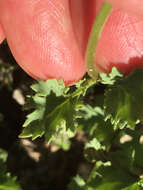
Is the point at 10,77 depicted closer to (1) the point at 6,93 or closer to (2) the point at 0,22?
(1) the point at 6,93

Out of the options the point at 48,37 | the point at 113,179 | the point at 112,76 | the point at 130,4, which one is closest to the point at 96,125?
the point at 113,179

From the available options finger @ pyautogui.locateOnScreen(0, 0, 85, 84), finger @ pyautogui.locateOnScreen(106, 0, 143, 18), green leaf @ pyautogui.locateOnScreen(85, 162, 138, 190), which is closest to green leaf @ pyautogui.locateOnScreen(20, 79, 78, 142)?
finger @ pyautogui.locateOnScreen(0, 0, 85, 84)

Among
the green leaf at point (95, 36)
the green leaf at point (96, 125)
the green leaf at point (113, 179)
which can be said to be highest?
the green leaf at point (95, 36)

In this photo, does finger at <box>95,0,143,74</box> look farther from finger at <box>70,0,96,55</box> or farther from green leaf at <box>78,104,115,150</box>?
green leaf at <box>78,104,115,150</box>

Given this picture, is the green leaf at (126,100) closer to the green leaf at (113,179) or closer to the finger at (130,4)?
the finger at (130,4)

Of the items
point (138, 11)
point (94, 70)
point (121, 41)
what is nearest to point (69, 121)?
point (94, 70)

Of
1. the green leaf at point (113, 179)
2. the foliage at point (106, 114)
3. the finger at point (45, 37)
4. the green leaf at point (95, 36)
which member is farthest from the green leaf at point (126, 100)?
the green leaf at point (113, 179)
